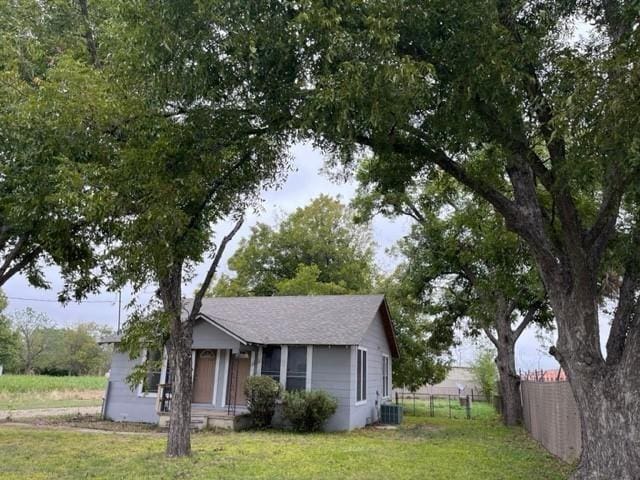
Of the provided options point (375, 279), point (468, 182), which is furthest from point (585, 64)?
point (375, 279)

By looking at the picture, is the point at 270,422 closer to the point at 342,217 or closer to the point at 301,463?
the point at 301,463

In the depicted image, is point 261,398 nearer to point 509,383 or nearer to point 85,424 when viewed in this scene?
point 85,424

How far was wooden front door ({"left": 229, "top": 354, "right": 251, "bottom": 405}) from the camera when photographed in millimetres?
15547

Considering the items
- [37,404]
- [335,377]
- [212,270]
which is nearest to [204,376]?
[335,377]

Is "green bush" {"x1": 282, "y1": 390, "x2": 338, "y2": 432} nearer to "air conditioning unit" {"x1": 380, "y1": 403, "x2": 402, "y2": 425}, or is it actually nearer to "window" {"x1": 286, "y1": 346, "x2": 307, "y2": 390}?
"window" {"x1": 286, "y1": 346, "x2": 307, "y2": 390}

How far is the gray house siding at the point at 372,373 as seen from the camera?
15.2m

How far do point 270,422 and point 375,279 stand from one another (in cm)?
2097

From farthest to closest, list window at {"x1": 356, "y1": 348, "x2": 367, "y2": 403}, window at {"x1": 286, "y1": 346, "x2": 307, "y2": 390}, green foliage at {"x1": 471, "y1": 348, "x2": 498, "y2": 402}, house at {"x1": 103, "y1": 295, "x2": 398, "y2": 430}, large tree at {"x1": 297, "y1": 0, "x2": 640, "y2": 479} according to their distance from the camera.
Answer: green foliage at {"x1": 471, "y1": 348, "x2": 498, "y2": 402} < window at {"x1": 356, "y1": 348, "x2": 367, "y2": 403} < window at {"x1": 286, "y1": 346, "x2": 307, "y2": 390} < house at {"x1": 103, "y1": 295, "x2": 398, "y2": 430} < large tree at {"x1": 297, "y1": 0, "x2": 640, "y2": 479}

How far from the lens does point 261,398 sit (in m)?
14.3

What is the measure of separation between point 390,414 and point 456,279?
241 inches

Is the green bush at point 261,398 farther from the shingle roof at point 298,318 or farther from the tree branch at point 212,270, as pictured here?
the tree branch at point 212,270

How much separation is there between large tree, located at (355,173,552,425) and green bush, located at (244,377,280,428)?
265 inches

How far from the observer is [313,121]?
240 inches

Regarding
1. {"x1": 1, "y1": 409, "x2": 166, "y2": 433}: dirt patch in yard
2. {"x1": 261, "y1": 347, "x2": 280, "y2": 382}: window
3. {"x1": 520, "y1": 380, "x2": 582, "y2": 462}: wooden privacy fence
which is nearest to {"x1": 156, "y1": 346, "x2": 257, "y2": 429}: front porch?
{"x1": 261, "y1": 347, "x2": 280, "y2": 382}: window
